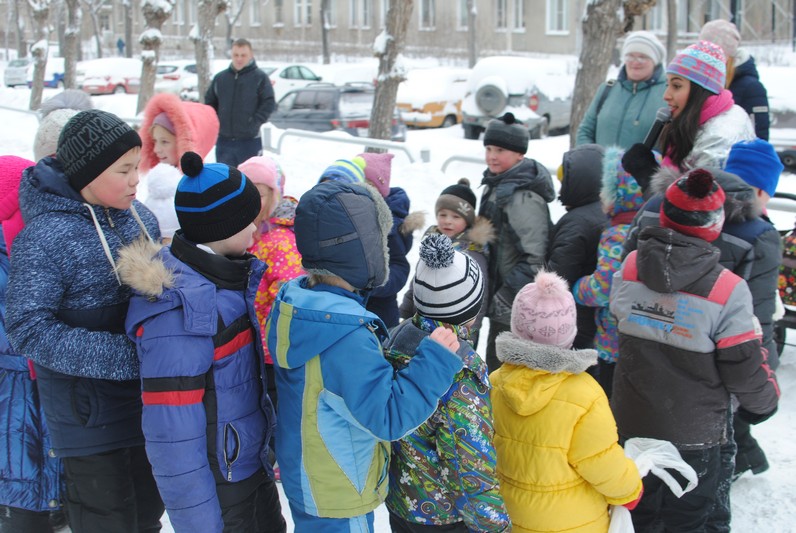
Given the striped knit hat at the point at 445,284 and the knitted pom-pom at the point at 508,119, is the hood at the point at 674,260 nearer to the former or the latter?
the striped knit hat at the point at 445,284

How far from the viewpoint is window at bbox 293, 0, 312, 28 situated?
45844mm

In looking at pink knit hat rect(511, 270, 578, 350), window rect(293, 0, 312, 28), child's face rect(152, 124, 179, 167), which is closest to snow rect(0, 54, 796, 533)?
child's face rect(152, 124, 179, 167)

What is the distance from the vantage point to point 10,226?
2.86 metres

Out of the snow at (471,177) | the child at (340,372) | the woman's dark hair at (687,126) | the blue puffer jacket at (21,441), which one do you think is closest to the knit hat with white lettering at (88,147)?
the blue puffer jacket at (21,441)

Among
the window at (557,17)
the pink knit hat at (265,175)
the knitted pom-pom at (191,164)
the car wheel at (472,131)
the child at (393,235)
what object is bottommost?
the car wheel at (472,131)

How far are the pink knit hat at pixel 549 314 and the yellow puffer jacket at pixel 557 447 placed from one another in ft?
0.21

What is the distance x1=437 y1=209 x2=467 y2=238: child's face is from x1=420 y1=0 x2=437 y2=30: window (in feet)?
130

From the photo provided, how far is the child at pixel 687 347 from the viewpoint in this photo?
2881 mm

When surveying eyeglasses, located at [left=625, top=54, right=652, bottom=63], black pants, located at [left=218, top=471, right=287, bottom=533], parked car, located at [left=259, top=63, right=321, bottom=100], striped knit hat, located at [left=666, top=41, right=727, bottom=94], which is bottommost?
black pants, located at [left=218, top=471, right=287, bottom=533]

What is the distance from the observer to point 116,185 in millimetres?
2674

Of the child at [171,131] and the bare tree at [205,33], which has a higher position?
the bare tree at [205,33]

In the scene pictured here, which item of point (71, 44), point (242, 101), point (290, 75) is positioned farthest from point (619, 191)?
point (290, 75)

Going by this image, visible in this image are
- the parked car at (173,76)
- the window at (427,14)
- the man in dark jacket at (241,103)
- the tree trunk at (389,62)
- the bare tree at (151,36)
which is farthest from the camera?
the window at (427,14)

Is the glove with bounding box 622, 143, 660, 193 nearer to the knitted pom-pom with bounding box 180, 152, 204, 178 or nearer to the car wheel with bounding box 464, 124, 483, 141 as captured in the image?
the knitted pom-pom with bounding box 180, 152, 204, 178
